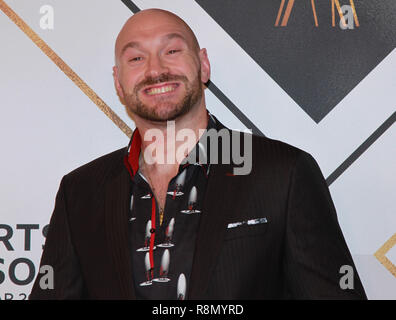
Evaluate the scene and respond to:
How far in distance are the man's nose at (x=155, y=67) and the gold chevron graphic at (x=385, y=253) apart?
114 centimetres

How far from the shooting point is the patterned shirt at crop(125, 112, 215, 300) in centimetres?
165

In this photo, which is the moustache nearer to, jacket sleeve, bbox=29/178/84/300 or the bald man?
the bald man

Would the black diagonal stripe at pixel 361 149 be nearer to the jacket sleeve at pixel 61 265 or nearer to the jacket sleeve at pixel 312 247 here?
the jacket sleeve at pixel 312 247

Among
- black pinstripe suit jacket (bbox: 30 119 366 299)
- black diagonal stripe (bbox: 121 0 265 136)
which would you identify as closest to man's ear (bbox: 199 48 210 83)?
black diagonal stripe (bbox: 121 0 265 136)

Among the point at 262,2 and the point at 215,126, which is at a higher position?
the point at 262,2

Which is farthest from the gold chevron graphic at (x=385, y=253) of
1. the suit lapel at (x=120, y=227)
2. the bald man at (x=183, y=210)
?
the suit lapel at (x=120, y=227)

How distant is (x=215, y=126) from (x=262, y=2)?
26.6 inches

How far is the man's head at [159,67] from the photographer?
1.85 metres

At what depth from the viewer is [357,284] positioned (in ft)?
5.45

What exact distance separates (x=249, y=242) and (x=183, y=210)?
0.25m

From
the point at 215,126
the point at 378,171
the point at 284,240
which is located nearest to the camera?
the point at 284,240
